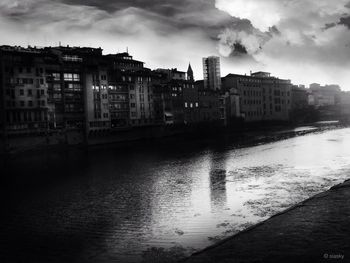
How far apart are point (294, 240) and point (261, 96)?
15323 cm

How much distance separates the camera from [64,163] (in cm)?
6034

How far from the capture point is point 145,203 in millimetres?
28422

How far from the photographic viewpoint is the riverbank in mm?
11766

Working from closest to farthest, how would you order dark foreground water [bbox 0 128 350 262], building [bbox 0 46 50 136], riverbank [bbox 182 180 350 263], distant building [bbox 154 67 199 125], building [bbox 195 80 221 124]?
riverbank [bbox 182 180 350 263], dark foreground water [bbox 0 128 350 262], building [bbox 0 46 50 136], distant building [bbox 154 67 199 125], building [bbox 195 80 221 124]

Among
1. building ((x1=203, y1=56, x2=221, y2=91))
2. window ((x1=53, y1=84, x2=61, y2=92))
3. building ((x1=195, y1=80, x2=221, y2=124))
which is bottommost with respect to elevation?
building ((x1=195, y1=80, x2=221, y2=124))

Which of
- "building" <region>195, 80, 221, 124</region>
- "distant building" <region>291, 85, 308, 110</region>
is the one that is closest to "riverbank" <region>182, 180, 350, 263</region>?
"building" <region>195, 80, 221, 124</region>

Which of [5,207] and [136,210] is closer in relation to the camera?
[136,210]

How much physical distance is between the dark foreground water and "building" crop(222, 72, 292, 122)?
99600mm

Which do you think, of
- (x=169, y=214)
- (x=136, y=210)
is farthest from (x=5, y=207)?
(x=169, y=214)

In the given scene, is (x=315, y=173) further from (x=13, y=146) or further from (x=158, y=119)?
(x=158, y=119)

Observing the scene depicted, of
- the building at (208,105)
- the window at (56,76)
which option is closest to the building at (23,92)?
the window at (56,76)

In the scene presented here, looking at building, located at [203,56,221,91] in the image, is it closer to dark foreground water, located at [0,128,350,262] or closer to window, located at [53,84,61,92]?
window, located at [53,84,61,92]

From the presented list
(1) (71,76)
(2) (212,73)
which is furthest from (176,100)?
(2) (212,73)

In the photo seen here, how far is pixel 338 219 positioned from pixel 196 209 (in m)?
11.2
